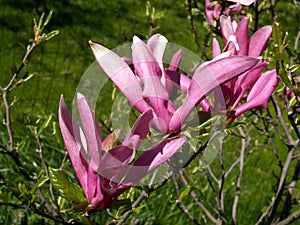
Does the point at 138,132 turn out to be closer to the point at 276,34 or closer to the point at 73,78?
the point at 276,34

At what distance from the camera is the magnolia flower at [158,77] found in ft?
1.76

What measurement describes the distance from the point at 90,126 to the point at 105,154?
35 mm

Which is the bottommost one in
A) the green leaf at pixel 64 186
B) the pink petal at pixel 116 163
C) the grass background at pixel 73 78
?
the grass background at pixel 73 78

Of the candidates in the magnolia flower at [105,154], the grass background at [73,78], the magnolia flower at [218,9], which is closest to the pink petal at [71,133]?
the magnolia flower at [105,154]

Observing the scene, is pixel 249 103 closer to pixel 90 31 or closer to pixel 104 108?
pixel 104 108

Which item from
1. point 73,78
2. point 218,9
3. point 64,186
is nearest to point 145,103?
point 64,186

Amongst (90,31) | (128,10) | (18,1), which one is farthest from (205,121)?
(128,10)

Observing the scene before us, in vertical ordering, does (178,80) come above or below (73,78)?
above

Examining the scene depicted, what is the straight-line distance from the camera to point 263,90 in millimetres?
645

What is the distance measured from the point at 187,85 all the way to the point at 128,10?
14.5 ft

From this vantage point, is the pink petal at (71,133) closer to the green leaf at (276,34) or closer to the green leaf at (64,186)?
the green leaf at (64,186)

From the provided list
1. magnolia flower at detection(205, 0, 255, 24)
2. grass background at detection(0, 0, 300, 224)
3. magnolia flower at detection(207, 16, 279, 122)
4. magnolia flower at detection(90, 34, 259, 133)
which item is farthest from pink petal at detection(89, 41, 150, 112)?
magnolia flower at detection(205, 0, 255, 24)

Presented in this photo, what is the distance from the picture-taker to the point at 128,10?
194 inches

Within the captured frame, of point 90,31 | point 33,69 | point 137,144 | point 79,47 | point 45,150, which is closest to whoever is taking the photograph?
point 137,144
